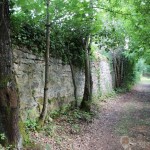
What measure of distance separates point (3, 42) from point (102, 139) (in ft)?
12.9

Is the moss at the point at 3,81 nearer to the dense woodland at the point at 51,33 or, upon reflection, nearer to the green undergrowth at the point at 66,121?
the dense woodland at the point at 51,33

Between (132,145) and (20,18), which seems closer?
(20,18)

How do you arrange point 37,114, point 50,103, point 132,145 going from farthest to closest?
point 50,103, point 37,114, point 132,145

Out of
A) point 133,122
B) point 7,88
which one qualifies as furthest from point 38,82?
point 133,122

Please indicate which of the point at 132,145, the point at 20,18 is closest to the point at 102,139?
the point at 132,145

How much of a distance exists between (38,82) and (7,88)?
8.31 ft

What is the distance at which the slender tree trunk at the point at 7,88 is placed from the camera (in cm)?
421

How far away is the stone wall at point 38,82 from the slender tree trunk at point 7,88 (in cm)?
141

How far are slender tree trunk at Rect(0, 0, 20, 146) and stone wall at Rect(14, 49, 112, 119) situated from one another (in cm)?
141

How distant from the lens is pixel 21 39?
5953 mm

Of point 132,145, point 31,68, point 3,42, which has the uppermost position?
point 3,42

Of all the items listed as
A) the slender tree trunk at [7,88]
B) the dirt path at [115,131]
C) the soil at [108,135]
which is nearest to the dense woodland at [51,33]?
the slender tree trunk at [7,88]

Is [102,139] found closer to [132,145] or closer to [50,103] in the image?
[132,145]

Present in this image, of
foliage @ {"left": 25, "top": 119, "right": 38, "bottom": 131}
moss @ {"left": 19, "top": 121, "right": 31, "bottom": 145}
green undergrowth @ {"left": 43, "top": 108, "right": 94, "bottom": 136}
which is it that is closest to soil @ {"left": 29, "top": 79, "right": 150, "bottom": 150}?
green undergrowth @ {"left": 43, "top": 108, "right": 94, "bottom": 136}
